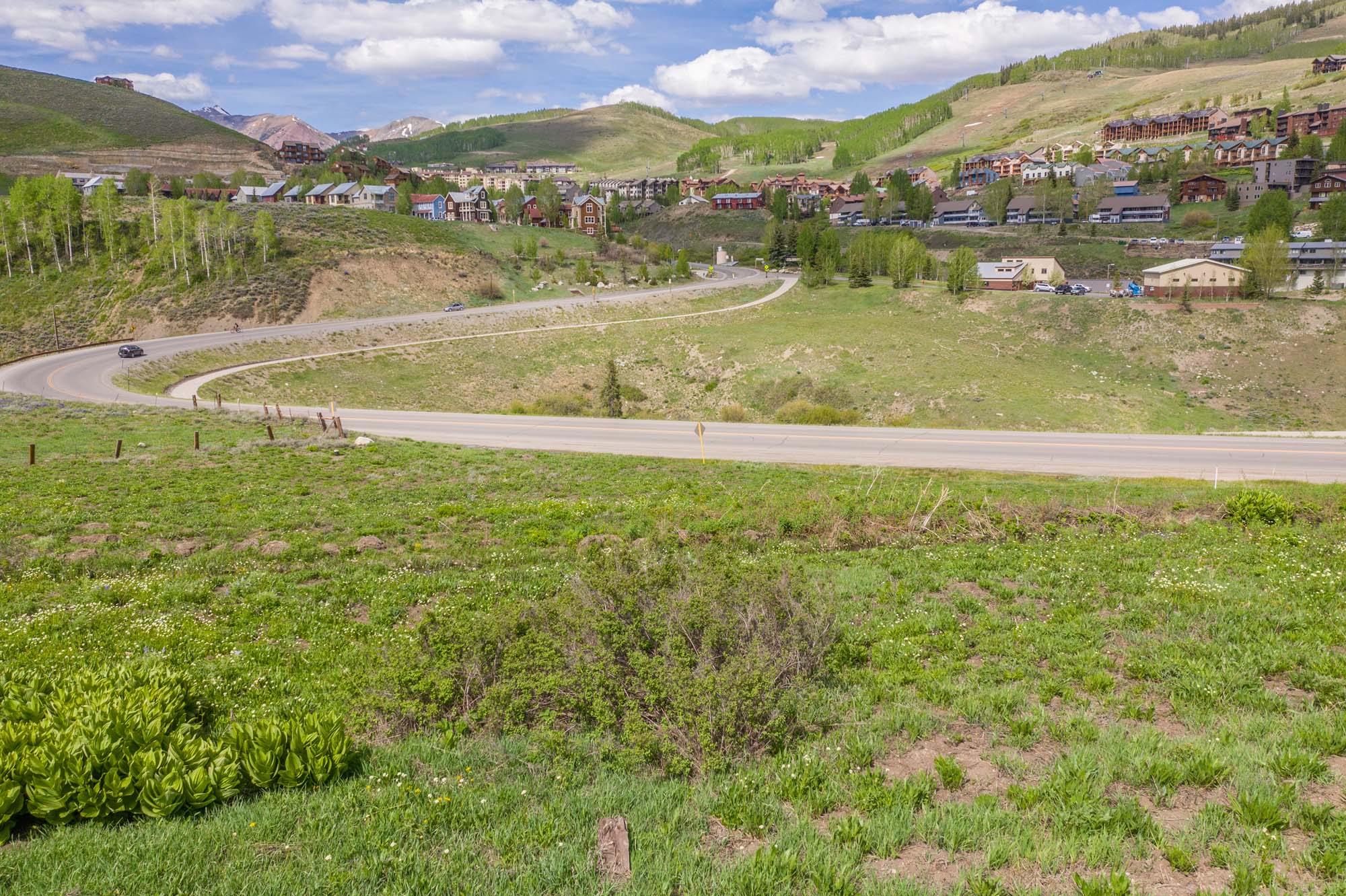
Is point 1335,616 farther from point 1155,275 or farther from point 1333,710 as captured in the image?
point 1155,275

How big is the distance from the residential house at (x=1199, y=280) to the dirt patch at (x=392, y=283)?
3444 inches

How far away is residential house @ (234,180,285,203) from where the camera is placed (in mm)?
137125

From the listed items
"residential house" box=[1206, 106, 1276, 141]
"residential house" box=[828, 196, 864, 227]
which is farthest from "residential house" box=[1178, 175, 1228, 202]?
"residential house" box=[828, 196, 864, 227]

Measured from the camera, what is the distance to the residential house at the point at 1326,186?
131 meters

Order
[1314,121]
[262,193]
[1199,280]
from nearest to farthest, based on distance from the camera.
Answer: [1199,280] → [262,193] → [1314,121]

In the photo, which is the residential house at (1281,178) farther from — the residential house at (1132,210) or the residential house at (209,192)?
the residential house at (209,192)

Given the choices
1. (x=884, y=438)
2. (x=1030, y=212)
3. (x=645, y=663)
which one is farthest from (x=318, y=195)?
(x=645, y=663)

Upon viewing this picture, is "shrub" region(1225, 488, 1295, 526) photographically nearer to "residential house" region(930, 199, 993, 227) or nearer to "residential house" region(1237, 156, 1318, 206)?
"residential house" region(930, 199, 993, 227)

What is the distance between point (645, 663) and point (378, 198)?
155274 millimetres

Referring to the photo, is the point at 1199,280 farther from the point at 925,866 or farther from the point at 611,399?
the point at 925,866

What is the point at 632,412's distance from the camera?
59094mm

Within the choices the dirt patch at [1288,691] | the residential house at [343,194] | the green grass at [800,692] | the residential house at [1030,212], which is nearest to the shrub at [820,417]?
the green grass at [800,692]

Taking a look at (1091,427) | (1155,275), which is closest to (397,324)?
(1091,427)

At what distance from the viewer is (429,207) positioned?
14850 cm
